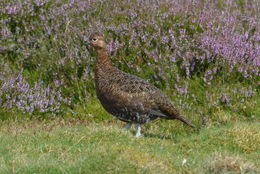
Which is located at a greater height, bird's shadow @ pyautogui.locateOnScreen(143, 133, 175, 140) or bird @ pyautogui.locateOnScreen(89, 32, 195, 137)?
bird @ pyautogui.locateOnScreen(89, 32, 195, 137)

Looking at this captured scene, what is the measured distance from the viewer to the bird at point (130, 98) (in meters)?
7.69

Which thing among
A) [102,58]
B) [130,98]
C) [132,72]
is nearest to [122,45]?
[132,72]

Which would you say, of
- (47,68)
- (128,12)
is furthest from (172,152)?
(128,12)

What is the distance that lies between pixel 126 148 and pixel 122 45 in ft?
12.5

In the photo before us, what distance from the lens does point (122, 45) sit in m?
10.0

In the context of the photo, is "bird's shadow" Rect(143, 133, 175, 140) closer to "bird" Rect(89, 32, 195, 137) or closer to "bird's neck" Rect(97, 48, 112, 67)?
"bird" Rect(89, 32, 195, 137)

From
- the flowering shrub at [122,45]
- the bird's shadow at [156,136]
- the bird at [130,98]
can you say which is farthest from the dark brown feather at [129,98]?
the flowering shrub at [122,45]

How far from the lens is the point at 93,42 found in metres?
8.16

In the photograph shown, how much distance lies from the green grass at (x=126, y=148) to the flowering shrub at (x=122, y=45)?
2.92 feet

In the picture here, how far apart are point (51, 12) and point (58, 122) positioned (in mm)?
3103

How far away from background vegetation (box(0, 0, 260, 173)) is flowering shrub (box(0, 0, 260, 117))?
0.9 inches

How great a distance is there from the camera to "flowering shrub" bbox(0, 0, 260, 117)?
9.46m

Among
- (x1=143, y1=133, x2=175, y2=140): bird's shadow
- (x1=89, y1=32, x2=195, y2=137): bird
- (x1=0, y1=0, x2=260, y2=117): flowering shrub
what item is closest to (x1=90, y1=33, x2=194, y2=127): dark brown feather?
(x1=89, y1=32, x2=195, y2=137): bird

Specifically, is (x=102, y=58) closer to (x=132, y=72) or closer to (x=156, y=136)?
(x=156, y=136)
